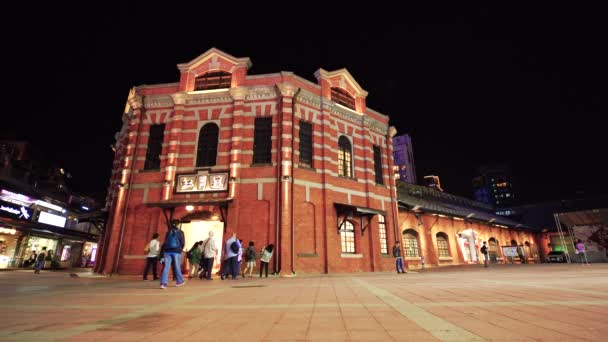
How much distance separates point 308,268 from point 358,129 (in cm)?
965

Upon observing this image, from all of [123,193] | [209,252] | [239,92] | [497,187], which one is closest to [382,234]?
[209,252]

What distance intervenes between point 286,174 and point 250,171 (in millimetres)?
2016

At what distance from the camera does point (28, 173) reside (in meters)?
29.2

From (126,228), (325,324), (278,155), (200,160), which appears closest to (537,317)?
(325,324)

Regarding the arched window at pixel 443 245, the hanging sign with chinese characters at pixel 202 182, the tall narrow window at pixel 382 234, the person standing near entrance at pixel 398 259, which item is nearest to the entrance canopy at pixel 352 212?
the tall narrow window at pixel 382 234

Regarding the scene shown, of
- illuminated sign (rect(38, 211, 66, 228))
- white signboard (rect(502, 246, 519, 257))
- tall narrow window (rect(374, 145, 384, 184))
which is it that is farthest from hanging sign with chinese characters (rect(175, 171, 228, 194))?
white signboard (rect(502, 246, 519, 257))

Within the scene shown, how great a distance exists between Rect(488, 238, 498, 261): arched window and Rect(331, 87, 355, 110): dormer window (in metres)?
21.3

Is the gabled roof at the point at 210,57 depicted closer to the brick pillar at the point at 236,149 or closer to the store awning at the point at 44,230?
the brick pillar at the point at 236,149

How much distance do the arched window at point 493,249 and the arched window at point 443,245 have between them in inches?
301

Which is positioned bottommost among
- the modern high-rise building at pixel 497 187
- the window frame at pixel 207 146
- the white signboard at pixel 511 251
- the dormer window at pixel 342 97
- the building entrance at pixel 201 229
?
the white signboard at pixel 511 251

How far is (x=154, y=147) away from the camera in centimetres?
1688

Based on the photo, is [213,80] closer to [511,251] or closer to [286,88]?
[286,88]

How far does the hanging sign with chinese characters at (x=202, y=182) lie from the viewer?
15047 millimetres

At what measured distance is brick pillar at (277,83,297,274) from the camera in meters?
13.8
